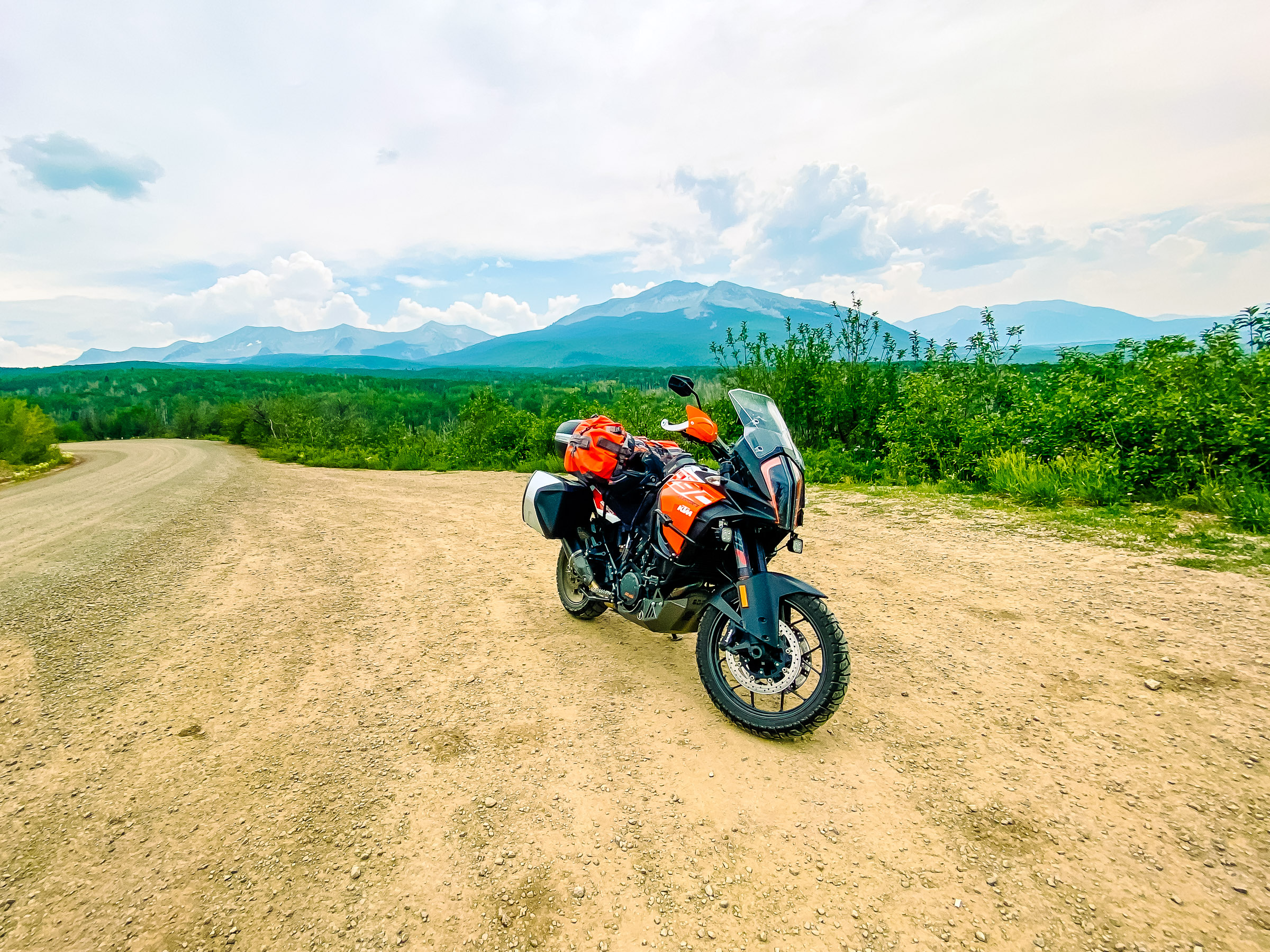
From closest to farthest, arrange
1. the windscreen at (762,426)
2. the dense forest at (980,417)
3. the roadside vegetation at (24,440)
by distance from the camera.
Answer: the windscreen at (762,426) < the dense forest at (980,417) < the roadside vegetation at (24,440)

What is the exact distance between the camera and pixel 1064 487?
6.45 meters

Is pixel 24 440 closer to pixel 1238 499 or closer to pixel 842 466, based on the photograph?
pixel 842 466

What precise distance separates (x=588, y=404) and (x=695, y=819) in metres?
15.2

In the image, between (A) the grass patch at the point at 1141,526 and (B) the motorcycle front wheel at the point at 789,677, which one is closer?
(B) the motorcycle front wheel at the point at 789,677

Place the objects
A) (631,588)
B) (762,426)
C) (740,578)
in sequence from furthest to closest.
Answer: (631,588) < (762,426) < (740,578)

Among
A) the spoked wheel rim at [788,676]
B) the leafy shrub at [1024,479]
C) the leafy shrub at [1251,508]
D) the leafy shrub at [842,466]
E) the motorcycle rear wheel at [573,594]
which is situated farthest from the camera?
the leafy shrub at [842,466]

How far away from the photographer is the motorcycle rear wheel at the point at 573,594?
4199 mm

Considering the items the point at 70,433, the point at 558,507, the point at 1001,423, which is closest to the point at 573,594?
the point at 558,507

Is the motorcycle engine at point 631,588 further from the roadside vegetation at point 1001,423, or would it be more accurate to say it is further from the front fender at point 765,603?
the roadside vegetation at point 1001,423

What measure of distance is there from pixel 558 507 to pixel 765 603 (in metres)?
1.82

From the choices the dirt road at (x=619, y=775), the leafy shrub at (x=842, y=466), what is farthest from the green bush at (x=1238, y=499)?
the leafy shrub at (x=842, y=466)

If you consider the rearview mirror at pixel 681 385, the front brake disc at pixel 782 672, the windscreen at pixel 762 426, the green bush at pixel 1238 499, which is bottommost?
the front brake disc at pixel 782 672

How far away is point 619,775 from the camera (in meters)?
2.57

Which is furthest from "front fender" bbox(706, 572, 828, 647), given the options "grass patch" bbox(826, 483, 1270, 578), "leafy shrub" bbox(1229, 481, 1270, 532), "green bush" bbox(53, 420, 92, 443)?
"green bush" bbox(53, 420, 92, 443)
